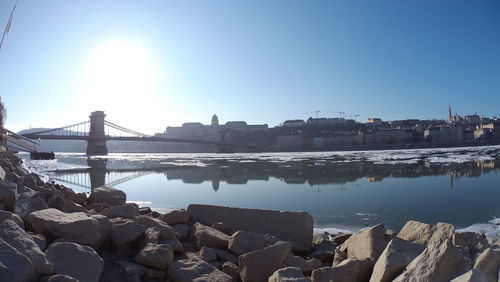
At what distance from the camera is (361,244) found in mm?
3486

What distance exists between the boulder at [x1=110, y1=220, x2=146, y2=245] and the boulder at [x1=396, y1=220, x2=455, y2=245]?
8.74 ft

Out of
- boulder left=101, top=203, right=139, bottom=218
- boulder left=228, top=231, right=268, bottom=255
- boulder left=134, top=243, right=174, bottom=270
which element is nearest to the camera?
boulder left=134, top=243, right=174, bottom=270

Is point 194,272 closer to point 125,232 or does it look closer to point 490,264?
point 125,232

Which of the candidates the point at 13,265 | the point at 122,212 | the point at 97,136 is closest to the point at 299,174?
the point at 122,212

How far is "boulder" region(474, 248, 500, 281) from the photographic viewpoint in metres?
2.25

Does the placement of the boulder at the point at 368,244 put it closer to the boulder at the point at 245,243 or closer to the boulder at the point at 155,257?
the boulder at the point at 245,243

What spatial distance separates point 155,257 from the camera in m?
3.06

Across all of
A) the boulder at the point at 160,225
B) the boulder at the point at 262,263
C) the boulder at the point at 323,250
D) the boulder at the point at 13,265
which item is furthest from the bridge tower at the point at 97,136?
the boulder at the point at 13,265

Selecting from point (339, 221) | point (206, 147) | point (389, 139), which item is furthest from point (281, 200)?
point (206, 147)

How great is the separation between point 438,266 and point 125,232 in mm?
2582

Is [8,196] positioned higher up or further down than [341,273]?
higher up

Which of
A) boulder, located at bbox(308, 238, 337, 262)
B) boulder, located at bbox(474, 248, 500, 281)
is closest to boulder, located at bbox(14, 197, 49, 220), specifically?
boulder, located at bbox(308, 238, 337, 262)

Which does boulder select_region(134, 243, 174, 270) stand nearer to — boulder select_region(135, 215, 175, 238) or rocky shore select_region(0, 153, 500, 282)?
rocky shore select_region(0, 153, 500, 282)

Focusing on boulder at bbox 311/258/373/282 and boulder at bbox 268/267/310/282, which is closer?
boulder at bbox 268/267/310/282
